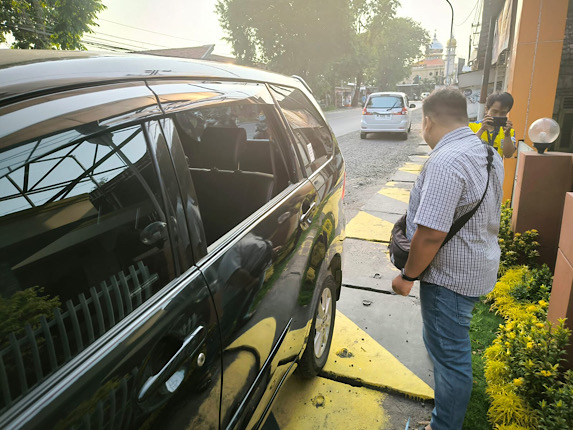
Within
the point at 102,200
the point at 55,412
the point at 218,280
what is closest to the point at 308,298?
the point at 218,280

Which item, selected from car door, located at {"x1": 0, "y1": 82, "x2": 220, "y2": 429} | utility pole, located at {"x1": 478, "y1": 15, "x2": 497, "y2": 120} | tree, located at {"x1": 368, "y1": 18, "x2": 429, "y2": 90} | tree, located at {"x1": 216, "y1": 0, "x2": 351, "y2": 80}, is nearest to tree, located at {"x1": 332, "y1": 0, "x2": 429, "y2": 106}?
tree, located at {"x1": 368, "y1": 18, "x2": 429, "y2": 90}

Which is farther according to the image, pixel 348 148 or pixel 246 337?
pixel 348 148

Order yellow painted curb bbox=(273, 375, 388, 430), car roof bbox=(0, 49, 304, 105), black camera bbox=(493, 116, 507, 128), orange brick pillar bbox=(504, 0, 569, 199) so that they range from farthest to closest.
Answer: orange brick pillar bbox=(504, 0, 569, 199) → black camera bbox=(493, 116, 507, 128) → yellow painted curb bbox=(273, 375, 388, 430) → car roof bbox=(0, 49, 304, 105)

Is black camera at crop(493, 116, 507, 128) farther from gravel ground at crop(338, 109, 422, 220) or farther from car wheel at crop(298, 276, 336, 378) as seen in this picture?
gravel ground at crop(338, 109, 422, 220)

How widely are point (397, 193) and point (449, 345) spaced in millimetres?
5889

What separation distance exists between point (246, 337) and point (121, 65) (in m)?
1.04

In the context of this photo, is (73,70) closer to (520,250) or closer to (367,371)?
(367,371)

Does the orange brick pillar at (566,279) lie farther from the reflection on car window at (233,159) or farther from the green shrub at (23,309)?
the green shrub at (23,309)

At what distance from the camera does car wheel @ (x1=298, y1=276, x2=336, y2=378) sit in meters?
2.45

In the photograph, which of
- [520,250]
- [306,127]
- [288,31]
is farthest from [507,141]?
[288,31]

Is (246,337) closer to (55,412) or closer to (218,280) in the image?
(218,280)

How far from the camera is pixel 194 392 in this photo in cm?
122

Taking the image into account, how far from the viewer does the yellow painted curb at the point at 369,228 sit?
5.37 m

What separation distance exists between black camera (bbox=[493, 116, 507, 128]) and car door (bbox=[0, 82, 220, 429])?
12.0 feet
